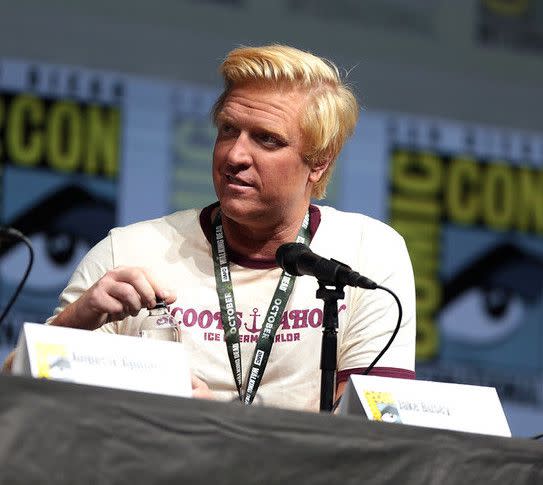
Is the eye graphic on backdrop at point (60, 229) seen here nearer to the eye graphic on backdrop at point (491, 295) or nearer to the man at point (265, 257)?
the man at point (265, 257)

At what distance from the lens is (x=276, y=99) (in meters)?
2.53

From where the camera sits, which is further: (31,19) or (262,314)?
(31,19)

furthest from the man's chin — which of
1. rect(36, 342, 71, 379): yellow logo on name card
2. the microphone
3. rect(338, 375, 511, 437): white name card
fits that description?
rect(36, 342, 71, 379): yellow logo on name card

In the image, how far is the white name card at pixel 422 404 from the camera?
5.99 ft

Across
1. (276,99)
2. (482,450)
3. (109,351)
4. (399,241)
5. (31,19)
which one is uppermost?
(31,19)

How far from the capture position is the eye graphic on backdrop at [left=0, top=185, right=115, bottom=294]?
154 inches

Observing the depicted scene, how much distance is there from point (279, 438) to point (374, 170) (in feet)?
9.55

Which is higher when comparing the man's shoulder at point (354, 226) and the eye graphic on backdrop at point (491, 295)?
the man's shoulder at point (354, 226)

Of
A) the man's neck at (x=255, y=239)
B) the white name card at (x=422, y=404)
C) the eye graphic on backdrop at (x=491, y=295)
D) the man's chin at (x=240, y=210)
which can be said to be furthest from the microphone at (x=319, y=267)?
the eye graphic on backdrop at (x=491, y=295)

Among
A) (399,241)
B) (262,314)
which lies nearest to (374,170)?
(399,241)

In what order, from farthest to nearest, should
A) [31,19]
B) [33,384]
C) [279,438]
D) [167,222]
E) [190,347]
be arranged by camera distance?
[31,19]
[167,222]
[190,347]
[279,438]
[33,384]

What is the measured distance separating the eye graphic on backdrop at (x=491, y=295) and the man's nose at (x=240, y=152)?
223 centimetres

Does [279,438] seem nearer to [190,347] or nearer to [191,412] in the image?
[191,412]

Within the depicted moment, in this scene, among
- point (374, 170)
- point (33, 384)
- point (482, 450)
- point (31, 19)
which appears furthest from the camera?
point (374, 170)
